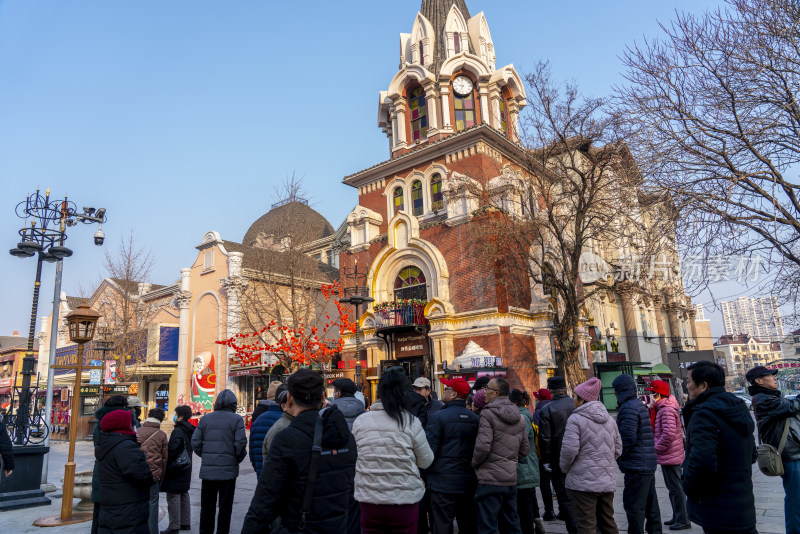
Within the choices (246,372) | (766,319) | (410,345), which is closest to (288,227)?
(246,372)

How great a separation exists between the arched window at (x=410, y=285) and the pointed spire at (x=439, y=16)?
1026cm

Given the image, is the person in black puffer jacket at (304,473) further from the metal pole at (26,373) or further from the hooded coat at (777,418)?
the metal pole at (26,373)

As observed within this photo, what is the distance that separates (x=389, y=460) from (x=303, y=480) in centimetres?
108

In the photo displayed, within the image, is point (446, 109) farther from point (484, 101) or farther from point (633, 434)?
point (633, 434)

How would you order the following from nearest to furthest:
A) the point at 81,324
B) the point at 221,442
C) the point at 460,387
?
the point at 460,387 < the point at 221,442 < the point at 81,324

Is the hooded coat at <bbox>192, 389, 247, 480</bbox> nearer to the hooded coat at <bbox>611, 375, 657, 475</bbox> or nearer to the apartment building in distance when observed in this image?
the hooded coat at <bbox>611, 375, 657, 475</bbox>

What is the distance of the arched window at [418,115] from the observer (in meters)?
25.2

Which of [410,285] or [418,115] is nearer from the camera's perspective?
[410,285]

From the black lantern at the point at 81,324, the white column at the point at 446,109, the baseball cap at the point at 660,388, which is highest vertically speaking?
the white column at the point at 446,109

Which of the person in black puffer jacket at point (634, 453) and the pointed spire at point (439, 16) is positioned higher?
the pointed spire at point (439, 16)

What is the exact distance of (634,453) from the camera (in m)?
5.73

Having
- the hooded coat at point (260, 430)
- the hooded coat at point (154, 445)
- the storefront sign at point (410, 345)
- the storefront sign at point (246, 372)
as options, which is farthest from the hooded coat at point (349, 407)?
the storefront sign at point (246, 372)

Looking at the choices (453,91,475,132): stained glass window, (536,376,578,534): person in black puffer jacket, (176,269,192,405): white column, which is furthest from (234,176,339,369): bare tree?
(536,376,578,534): person in black puffer jacket

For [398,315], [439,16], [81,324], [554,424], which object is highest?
[439,16]
